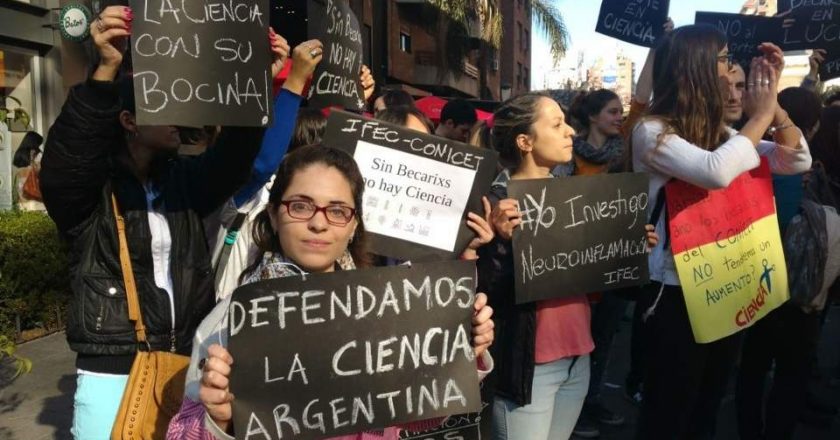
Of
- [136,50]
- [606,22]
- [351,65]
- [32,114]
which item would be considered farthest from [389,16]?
[136,50]

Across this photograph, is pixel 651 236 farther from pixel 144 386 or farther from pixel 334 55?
pixel 144 386

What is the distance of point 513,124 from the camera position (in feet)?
9.87

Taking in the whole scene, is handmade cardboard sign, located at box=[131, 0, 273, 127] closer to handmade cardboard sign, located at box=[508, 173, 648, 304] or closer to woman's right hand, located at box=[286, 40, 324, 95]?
woman's right hand, located at box=[286, 40, 324, 95]

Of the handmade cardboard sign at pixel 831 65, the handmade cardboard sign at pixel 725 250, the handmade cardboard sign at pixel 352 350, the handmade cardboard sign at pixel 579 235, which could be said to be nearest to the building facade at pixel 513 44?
the handmade cardboard sign at pixel 831 65

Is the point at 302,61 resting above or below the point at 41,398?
above

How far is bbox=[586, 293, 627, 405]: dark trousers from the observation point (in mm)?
4688

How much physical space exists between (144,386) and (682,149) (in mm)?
2083

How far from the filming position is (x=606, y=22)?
5.14m

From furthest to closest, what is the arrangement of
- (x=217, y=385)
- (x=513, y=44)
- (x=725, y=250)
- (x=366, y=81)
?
(x=513, y=44) → (x=366, y=81) → (x=725, y=250) → (x=217, y=385)

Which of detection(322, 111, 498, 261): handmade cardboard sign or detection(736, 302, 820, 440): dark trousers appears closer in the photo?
detection(322, 111, 498, 261): handmade cardboard sign

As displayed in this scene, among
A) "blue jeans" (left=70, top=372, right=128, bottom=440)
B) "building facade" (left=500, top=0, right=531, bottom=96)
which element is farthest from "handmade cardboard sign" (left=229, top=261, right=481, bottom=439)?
"building facade" (left=500, top=0, right=531, bottom=96)

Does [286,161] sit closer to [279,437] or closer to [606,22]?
[279,437]

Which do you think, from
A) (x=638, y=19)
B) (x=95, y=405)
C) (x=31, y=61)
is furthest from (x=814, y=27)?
(x=31, y=61)

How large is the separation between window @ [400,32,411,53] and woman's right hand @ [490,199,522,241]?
23.0m
